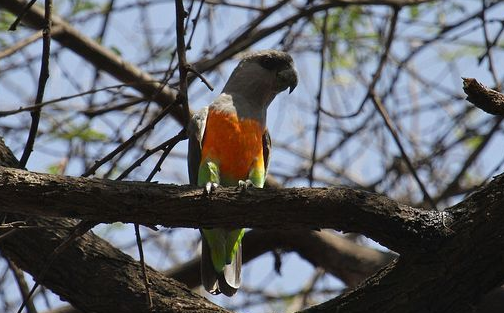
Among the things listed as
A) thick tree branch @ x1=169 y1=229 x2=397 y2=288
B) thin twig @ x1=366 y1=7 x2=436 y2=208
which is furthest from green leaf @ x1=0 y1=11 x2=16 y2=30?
thin twig @ x1=366 y1=7 x2=436 y2=208

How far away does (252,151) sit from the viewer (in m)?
4.00

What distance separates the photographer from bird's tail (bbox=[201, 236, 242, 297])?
3.96 metres

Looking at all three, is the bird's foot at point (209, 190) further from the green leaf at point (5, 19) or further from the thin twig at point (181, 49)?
the green leaf at point (5, 19)

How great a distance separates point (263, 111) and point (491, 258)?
1906 millimetres

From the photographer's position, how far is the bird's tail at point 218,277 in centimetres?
396

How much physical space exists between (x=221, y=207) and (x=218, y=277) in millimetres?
1262

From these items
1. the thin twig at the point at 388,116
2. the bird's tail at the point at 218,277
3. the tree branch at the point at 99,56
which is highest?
the tree branch at the point at 99,56

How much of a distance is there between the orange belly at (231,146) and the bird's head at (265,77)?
1.31ft

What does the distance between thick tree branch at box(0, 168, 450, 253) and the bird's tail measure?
112 centimetres

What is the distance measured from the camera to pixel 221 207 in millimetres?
2846

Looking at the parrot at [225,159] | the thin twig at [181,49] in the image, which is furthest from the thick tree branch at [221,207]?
the parrot at [225,159]

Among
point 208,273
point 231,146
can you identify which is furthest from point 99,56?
point 208,273

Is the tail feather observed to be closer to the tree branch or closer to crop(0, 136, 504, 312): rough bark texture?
crop(0, 136, 504, 312): rough bark texture

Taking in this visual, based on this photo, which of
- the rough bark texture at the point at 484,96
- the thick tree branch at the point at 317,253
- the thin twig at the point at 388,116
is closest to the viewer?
the rough bark texture at the point at 484,96
